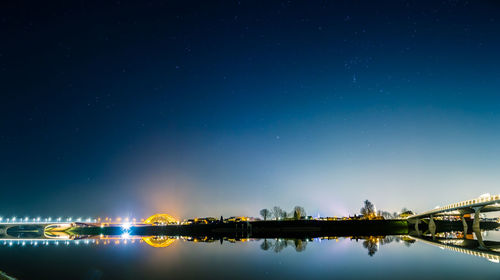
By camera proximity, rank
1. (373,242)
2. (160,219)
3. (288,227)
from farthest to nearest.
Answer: (160,219) < (288,227) < (373,242)

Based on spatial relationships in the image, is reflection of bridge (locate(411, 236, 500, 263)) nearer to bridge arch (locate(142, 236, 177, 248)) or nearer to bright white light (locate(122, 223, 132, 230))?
bridge arch (locate(142, 236, 177, 248))

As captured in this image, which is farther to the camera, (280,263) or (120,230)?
(120,230)

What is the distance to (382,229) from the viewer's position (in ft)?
433

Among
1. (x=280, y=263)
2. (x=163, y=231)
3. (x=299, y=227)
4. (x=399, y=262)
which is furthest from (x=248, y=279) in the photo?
(x=163, y=231)

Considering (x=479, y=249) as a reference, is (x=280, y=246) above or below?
below

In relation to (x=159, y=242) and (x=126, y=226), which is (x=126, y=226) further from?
(x=159, y=242)

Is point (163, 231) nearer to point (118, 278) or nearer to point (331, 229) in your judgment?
point (331, 229)

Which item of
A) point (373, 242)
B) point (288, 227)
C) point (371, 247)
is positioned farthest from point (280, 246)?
point (288, 227)

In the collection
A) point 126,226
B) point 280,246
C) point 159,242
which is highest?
point 280,246

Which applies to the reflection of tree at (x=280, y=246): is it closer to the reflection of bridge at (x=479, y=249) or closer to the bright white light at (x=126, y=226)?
the reflection of bridge at (x=479, y=249)

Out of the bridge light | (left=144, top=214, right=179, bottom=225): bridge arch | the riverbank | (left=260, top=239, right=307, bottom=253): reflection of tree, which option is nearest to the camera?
(left=260, top=239, right=307, bottom=253): reflection of tree

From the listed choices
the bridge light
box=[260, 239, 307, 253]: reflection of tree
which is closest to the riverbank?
the bridge light

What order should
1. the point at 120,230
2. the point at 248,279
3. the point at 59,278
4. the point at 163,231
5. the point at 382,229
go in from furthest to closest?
1. the point at 120,230
2. the point at 163,231
3. the point at 382,229
4. the point at 59,278
5. the point at 248,279

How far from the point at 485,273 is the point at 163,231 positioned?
133178 mm
